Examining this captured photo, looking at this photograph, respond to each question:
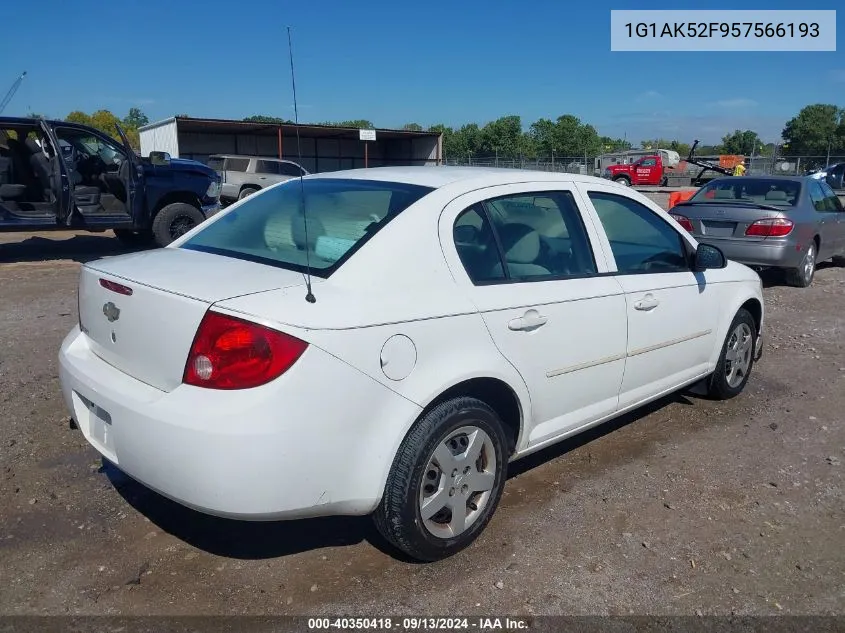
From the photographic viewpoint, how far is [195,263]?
3.02m

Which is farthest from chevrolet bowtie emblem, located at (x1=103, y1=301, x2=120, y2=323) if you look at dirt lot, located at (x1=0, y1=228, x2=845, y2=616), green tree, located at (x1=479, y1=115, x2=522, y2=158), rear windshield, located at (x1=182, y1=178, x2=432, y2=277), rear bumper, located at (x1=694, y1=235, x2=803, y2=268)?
green tree, located at (x1=479, y1=115, x2=522, y2=158)

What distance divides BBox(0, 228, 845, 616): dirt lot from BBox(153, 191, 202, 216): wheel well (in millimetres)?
6925

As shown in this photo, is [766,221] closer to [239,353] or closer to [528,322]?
[528,322]

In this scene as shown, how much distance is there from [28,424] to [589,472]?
11.1 feet

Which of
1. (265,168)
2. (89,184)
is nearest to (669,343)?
(89,184)

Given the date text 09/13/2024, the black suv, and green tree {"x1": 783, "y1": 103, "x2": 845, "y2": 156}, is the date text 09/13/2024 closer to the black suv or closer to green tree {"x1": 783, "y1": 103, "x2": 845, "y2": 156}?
the black suv

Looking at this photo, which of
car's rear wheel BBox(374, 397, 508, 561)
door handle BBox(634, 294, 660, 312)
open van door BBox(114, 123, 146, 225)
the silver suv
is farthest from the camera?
the silver suv

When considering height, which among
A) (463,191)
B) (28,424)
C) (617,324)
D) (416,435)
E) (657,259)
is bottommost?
(28,424)

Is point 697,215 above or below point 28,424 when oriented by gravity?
above

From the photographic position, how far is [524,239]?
3.41 m

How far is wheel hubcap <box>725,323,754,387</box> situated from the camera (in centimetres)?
489

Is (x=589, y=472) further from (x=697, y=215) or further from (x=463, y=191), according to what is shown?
(x=697, y=215)

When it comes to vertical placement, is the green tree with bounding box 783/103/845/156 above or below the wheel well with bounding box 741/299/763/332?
above

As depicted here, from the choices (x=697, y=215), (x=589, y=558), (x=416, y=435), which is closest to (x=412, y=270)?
(x=416, y=435)
